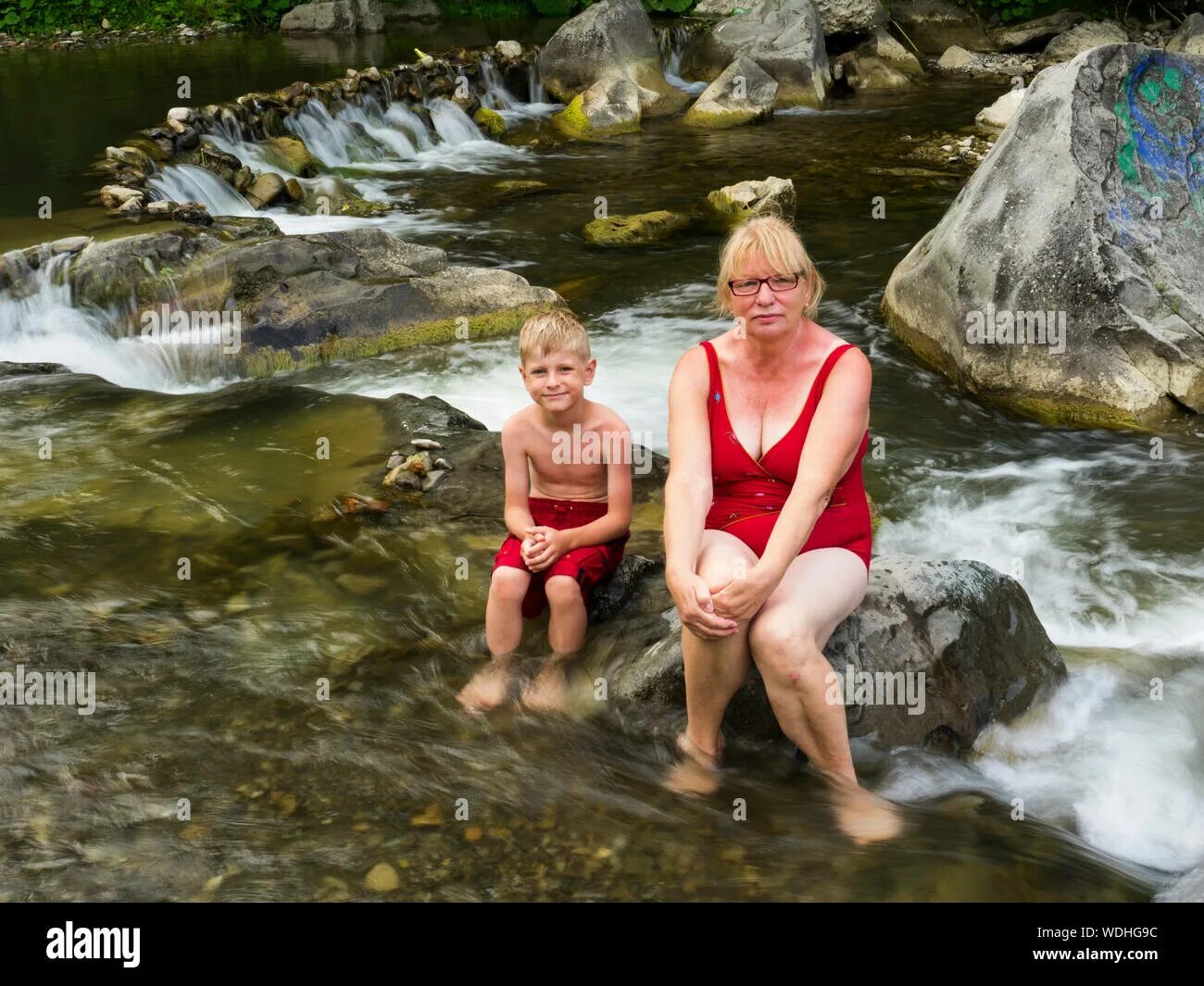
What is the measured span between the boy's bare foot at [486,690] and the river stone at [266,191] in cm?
989

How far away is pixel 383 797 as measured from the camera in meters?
3.71

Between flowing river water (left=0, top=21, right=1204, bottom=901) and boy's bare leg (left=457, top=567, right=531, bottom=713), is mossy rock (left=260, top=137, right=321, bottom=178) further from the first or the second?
boy's bare leg (left=457, top=567, right=531, bottom=713)

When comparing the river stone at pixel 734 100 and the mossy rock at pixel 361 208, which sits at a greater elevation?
the river stone at pixel 734 100

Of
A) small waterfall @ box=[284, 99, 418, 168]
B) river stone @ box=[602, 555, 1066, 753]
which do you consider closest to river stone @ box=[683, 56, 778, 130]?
small waterfall @ box=[284, 99, 418, 168]

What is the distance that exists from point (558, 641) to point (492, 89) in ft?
53.0

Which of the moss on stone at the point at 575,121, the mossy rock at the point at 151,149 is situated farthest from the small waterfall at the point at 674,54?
the mossy rock at the point at 151,149

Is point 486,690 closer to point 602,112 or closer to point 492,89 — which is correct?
point 602,112

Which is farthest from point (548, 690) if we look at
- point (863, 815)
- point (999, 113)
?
point (999, 113)

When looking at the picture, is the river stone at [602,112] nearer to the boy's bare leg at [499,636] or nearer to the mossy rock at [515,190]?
the mossy rock at [515,190]

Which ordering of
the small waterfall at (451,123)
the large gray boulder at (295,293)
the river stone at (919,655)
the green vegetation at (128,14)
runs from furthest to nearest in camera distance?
the green vegetation at (128,14)
the small waterfall at (451,123)
the large gray boulder at (295,293)
the river stone at (919,655)

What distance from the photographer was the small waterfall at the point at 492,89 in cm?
1881
